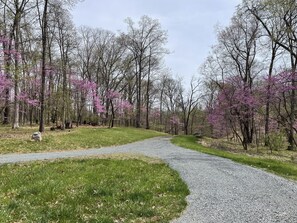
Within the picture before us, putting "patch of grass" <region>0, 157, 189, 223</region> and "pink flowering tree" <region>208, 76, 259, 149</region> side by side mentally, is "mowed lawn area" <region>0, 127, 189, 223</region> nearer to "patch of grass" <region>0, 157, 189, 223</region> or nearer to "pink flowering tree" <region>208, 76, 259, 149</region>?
"patch of grass" <region>0, 157, 189, 223</region>

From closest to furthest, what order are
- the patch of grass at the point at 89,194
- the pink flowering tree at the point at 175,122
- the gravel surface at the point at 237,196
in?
the patch of grass at the point at 89,194 → the gravel surface at the point at 237,196 → the pink flowering tree at the point at 175,122

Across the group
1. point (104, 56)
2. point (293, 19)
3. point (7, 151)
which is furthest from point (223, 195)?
point (104, 56)

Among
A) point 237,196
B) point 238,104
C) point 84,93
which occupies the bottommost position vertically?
point 237,196

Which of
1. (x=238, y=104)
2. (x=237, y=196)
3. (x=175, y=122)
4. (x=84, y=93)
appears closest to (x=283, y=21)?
(x=238, y=104)

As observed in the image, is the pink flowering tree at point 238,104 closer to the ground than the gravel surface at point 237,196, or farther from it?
farther from it

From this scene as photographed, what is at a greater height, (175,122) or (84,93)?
(84,93)

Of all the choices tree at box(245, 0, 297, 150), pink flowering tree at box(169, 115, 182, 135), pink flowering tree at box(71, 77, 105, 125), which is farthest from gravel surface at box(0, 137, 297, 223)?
pink flowering tree at box(169, 115, 182, 135)

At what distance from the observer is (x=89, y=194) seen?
848 cm

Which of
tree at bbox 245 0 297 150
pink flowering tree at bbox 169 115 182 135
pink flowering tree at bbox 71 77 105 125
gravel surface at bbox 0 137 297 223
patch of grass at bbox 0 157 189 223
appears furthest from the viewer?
pink flowering tree at bbox 169 115 182 135

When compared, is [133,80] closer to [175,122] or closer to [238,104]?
[175,122]

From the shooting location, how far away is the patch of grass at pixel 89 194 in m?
6.84

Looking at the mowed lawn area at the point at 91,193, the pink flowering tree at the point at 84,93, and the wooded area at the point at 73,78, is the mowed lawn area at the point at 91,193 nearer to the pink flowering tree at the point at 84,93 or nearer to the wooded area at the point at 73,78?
the wooded area at the point at 73,78

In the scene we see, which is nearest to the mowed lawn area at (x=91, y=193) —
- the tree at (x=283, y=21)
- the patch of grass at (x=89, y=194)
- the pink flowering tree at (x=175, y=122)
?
the patch of grass at (x=89, y=194)

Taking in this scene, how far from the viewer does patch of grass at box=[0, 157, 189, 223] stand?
684cm
